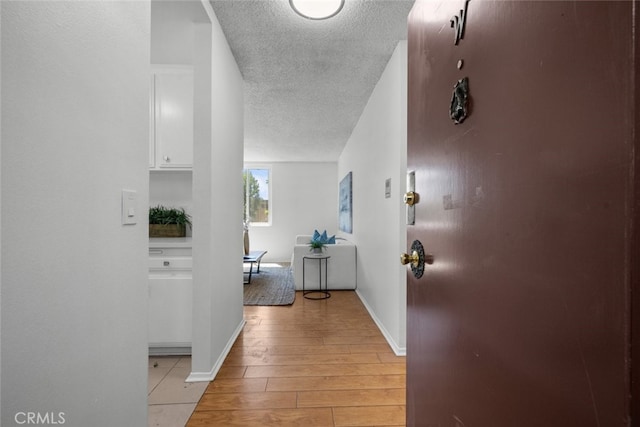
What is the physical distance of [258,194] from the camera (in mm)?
7387

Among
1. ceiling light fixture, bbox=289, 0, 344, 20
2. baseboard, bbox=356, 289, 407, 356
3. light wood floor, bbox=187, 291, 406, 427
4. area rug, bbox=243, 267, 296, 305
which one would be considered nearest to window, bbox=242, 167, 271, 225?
area rug, bbox=243, 267, 296, 305

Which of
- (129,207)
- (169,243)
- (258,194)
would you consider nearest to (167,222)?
(169,243)

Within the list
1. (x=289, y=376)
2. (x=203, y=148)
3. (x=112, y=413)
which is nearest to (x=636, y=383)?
(x=112, y=413)

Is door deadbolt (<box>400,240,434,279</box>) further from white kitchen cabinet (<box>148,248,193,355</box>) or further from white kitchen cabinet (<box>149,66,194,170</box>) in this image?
white kitchen cabinet (<box>149,66,194,170</box>)

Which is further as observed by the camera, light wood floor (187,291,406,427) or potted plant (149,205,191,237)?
potted plant (149,205,191,237)

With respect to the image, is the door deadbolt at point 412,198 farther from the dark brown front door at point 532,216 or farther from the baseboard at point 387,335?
the baseboard at point 387,335

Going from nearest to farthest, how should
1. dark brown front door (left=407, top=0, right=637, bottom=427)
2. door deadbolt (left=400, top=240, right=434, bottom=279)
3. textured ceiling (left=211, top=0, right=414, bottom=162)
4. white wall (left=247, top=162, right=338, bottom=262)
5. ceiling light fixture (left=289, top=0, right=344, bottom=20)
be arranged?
1. dark brown front door (left=407, top=0, right=637, bottom=427)
2. door deadbolt (left=400, top=240, right=434, bottom=279)
3. ceiling light fixture (left=289, top=0, right=344, bottom=20)
4. textured ceiling (left=211, top=0, right=414, bottom=162)
5. white wall (left=247, top=162, right=338, bottom=262)

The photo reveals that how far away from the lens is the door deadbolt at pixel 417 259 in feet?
3.05

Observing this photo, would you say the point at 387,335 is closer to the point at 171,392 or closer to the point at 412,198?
the point at 171,392

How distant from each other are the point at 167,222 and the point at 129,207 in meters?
1.58

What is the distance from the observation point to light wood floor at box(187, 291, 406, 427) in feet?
5.14

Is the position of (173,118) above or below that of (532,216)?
above

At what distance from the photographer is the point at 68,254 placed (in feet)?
2.48

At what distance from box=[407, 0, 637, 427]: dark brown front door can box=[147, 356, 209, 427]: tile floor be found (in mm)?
1383
